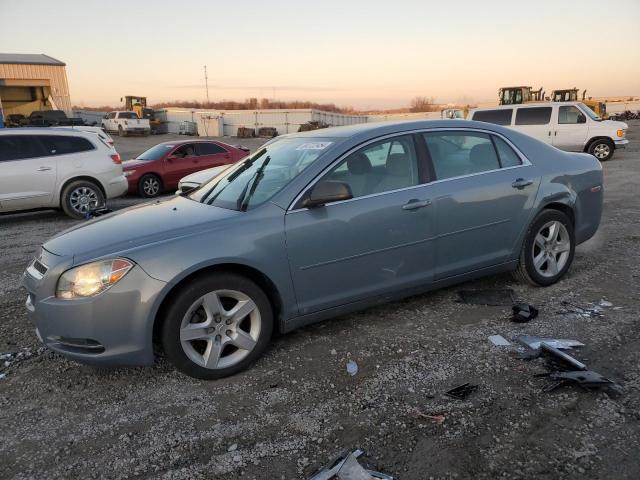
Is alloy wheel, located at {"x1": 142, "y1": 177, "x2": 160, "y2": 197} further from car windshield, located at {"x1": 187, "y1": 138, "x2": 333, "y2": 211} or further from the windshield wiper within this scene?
the windshield wiper

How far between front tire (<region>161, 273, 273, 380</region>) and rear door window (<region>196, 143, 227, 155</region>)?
34.6 ft

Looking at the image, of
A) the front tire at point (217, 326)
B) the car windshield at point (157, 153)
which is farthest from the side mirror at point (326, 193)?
the car windshield at point (157, 153)

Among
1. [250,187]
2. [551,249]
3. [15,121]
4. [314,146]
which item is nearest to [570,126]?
[551,249]

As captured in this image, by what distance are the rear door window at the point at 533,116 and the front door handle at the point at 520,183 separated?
1335 centimetres

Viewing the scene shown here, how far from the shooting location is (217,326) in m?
3.21

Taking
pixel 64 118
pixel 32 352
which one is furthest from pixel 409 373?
pixel 64 118

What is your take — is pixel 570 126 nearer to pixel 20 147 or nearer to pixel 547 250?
pixel 547 250

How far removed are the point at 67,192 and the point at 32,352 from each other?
6237 millimetres

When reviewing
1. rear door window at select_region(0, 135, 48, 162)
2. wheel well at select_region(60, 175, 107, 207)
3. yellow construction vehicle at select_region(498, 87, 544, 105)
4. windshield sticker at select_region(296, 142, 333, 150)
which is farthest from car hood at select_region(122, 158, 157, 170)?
yellow construction vehicle at select_region(498, 87, 544, 105)

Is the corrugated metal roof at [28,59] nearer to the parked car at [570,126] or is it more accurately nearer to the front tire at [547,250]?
the parked car at [570,126]

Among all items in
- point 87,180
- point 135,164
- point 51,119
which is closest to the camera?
point 87,180

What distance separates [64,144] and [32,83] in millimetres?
38790

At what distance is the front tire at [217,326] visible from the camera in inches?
121

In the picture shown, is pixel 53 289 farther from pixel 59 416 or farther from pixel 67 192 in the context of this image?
pixel 67 192
